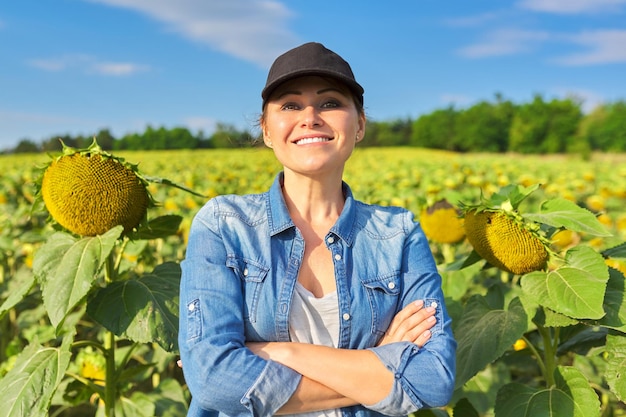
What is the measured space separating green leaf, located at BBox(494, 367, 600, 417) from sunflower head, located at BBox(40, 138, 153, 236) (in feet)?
4.44

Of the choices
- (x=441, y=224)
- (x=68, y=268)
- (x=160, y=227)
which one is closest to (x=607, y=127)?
(x=441, y=224)

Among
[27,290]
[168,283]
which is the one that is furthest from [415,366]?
[27,290]

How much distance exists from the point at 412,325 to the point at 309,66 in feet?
2.32

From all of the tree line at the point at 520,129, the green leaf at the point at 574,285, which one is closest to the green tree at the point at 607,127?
the tree line at the point at 520,129

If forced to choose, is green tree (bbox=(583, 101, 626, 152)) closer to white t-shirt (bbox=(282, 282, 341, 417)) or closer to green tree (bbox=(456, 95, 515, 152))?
→ green tree (bbox=(456, 95, 515, 152))

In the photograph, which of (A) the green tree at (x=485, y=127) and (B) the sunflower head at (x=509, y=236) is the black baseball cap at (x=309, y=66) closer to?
(B) the sunflower head at (x=509, y=236)

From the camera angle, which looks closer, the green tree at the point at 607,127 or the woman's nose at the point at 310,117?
the woman's nose at the point at 310,117

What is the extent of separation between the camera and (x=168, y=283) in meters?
2.16

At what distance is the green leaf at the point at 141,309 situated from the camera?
199 centimetres

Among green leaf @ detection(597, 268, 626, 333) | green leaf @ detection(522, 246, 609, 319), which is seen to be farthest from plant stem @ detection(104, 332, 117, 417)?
green leaf @ detection(597, 268, 626, 333)

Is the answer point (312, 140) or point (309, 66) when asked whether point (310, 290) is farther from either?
point (309, 66)

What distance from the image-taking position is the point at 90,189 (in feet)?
6.37

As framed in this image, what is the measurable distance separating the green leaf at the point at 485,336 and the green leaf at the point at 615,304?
0.24 m

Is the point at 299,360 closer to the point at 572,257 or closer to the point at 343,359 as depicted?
the point at 343,359
